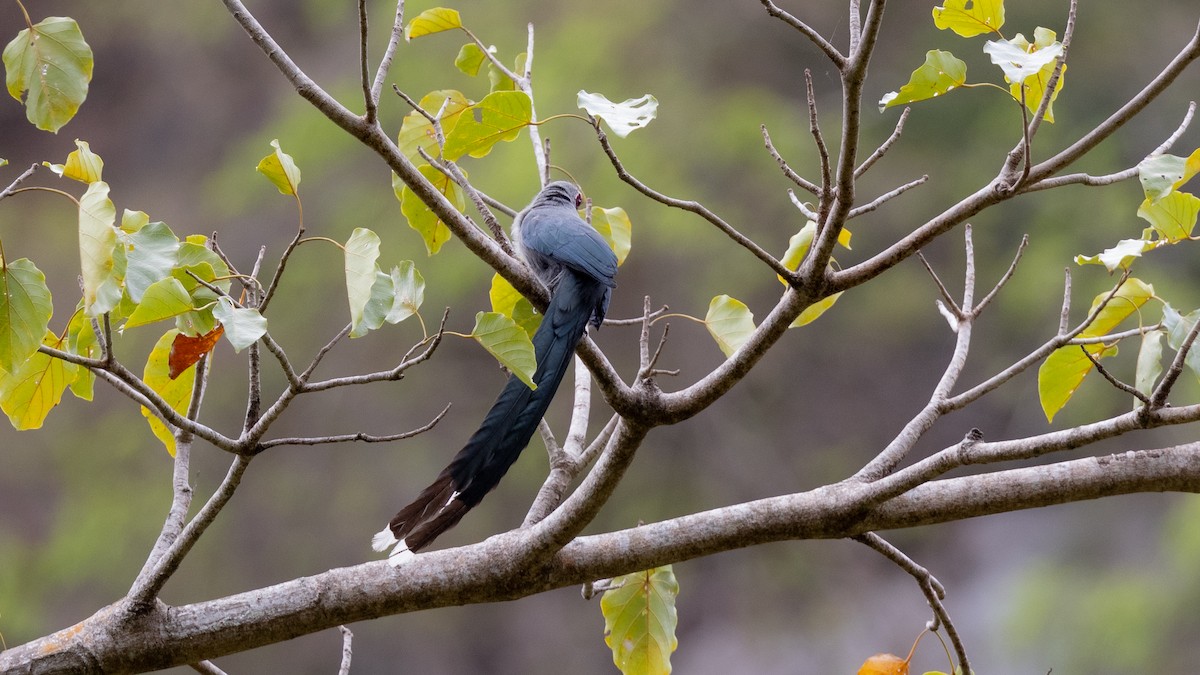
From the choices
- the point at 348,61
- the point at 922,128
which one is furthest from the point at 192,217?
the point at 922,128

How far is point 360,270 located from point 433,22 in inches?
25.6

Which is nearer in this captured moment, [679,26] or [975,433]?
[975,433]

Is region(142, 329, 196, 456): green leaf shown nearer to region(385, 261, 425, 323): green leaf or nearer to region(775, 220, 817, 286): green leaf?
region(385, 261, 425, 323): green leaf

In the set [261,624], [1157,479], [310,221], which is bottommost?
[261,624]

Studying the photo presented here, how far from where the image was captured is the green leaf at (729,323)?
1.67m

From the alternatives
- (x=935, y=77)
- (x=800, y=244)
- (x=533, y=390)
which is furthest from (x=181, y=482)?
(x=935, y=77)

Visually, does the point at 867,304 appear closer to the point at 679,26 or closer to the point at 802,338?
the point at 802,338

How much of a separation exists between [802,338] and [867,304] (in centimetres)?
47

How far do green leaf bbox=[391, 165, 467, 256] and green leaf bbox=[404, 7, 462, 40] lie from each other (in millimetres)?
224

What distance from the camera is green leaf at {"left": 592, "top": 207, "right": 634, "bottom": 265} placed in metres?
1.94

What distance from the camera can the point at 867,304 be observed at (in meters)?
6.47

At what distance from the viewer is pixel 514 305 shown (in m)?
1.68

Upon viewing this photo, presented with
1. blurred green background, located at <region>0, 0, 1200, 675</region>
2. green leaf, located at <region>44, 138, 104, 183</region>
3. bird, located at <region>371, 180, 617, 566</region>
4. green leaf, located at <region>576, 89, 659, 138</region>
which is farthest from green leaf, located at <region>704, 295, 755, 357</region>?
blurred green background, located at <region>0, 0, 1200, 675</region>

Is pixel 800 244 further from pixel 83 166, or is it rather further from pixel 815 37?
pixel 83 166
